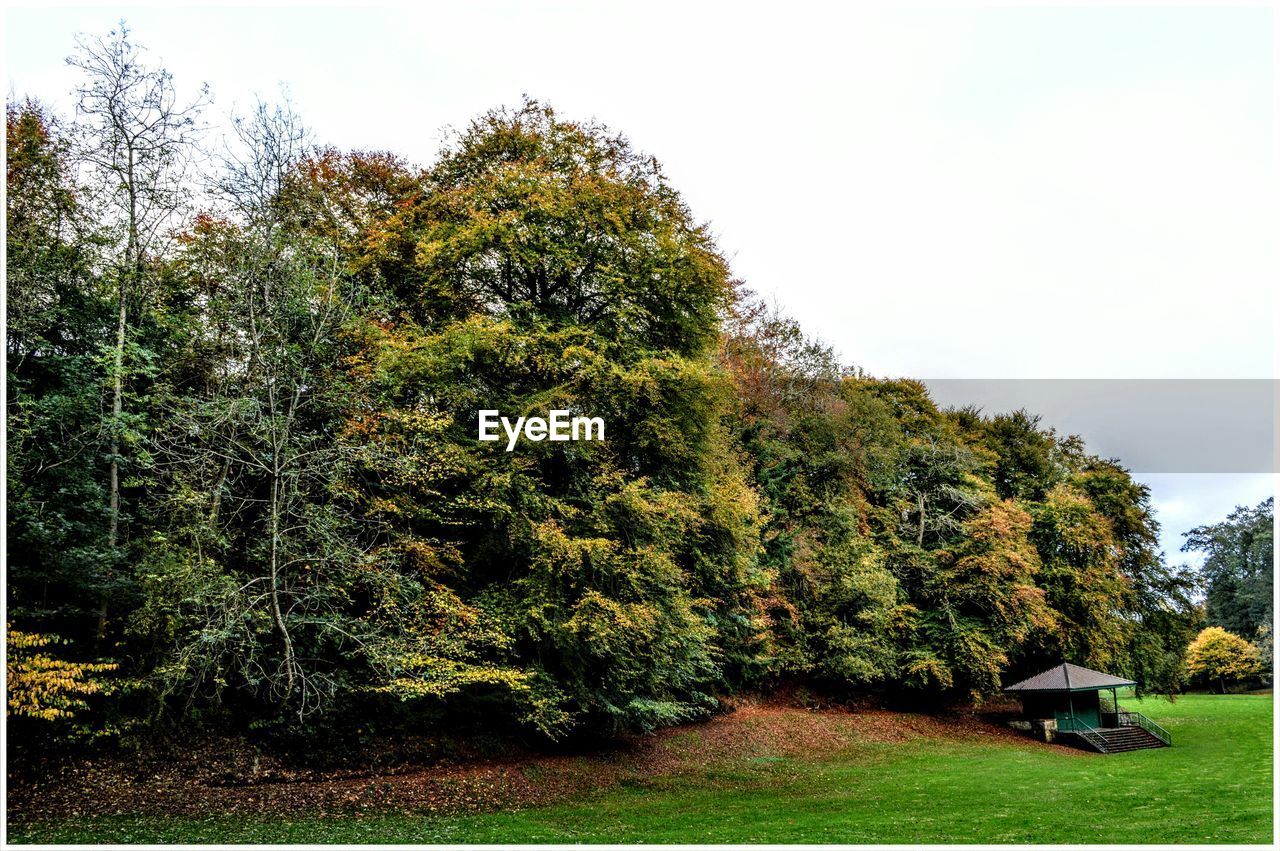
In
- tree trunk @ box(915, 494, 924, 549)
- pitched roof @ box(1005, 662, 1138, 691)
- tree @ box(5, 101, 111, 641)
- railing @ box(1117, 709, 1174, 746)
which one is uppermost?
tree @ box(5, 101, 111, 641)

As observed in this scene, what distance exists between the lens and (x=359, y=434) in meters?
15.8

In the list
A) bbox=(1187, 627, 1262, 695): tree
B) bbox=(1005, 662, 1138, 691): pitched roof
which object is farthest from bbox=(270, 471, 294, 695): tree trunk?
bbox=(1187, 627, 1262, 695): tree

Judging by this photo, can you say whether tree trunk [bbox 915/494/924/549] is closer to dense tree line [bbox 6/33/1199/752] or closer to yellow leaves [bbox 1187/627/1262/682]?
dense tree line [bbox 6/33/1199/752]

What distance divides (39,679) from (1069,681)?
27980mm

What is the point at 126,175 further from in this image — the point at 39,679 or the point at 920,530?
the point at 920,530

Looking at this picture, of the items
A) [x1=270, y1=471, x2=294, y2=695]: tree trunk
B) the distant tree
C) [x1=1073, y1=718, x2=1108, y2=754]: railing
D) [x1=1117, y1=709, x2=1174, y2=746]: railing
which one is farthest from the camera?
the distant tree

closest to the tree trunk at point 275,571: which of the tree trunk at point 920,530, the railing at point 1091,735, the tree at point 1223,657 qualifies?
the tree trunk at point 920,530

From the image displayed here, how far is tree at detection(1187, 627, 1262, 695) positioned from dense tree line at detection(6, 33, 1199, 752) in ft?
115

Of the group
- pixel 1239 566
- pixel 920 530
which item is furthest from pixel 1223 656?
pixel 920 530

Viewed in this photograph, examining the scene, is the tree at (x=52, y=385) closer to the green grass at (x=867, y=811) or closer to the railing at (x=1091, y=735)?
the green grass at (x=867, y=811)

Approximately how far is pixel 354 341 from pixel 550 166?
656cm

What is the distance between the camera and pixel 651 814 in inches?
566

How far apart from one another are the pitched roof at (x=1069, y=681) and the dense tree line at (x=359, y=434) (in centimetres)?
1028

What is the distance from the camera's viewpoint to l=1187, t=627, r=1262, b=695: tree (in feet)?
145
